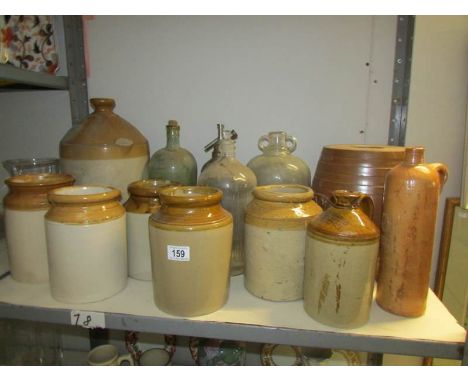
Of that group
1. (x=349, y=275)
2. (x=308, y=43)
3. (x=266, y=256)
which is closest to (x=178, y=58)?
(x=308, y=43)

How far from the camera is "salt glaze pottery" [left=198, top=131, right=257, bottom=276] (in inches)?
31.9

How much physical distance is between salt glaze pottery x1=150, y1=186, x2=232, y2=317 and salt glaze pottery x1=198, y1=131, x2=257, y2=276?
0.46 ft

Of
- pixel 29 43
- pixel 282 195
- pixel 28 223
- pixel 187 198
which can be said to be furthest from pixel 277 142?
pixel 29 43

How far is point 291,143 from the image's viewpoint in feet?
3.18

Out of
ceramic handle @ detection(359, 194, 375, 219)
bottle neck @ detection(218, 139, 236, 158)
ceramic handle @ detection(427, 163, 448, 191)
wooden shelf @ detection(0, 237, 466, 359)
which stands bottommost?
wooden shelf @ detection(0, 237, 466, 359)

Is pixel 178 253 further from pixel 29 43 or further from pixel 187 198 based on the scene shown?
pixel 29 43

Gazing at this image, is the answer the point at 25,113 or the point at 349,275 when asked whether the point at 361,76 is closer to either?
the point at 349,275

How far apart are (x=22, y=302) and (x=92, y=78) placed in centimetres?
71

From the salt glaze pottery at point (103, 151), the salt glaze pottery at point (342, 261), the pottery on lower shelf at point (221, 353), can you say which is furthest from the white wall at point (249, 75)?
the pottery on lower shelf at point (221, 353)

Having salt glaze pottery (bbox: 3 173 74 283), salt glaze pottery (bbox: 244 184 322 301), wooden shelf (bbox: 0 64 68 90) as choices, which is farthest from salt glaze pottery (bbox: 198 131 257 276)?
wooden shelf (bbox: 0 64 68 90)

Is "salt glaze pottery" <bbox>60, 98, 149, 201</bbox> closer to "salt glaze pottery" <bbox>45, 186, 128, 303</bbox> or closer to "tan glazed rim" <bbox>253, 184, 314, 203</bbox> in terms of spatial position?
"salt glaze pottery" <bbox>45, 186, 128, 303</bbox>

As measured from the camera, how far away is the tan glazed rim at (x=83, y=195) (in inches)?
25.5
